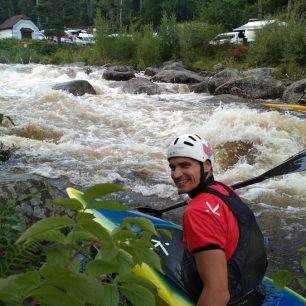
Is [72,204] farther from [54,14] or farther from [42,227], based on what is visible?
[54,14]

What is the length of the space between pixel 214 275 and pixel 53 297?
3.45ft

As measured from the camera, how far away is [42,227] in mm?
783

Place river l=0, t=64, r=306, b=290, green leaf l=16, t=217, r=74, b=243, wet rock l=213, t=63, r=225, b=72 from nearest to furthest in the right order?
green leaf l=16, t=217, r=74, b=243, river l=0, t=64, r=306, b=290, wet rock l=213, t=63, r=225, b=72

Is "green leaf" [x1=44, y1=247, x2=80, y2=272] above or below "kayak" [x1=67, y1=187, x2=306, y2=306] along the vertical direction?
above

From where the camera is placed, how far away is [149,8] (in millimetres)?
48719

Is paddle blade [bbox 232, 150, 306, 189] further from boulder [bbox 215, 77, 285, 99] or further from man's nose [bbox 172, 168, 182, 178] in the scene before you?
boulder [bbox 215, 77, 285, 99]

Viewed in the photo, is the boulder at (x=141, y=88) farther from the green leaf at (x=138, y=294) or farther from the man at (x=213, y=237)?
the green leaf at (x=138, y=294)

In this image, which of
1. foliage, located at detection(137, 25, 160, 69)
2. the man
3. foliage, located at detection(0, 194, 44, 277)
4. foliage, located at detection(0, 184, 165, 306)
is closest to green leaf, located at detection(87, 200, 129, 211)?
foliage, located at detection(0, 184, 165, 306)

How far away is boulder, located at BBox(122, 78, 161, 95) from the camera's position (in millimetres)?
13266

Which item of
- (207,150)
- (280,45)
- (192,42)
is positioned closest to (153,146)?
(207,150)

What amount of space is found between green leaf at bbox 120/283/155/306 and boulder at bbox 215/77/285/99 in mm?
12196

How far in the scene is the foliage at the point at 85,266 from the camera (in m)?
0.63

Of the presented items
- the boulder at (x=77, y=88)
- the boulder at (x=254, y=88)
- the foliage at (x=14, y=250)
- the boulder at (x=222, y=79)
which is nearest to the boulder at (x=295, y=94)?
the boulder at (x=254, y=88)

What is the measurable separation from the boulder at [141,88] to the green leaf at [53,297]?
41.7 feet
